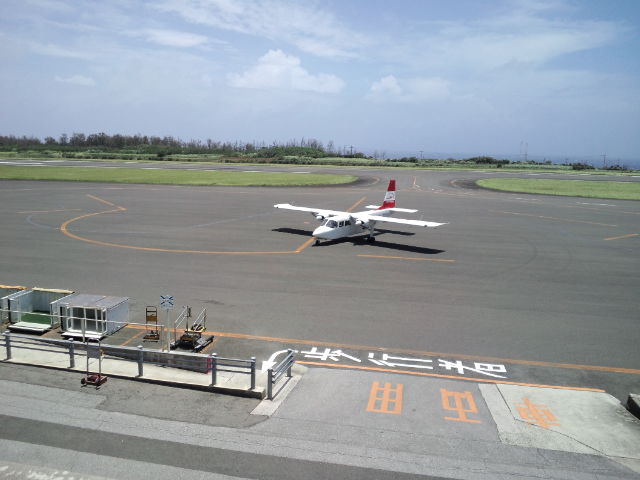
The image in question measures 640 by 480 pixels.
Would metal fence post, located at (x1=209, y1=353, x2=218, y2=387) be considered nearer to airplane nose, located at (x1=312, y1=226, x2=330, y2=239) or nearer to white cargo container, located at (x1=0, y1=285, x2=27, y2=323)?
white cargo container, located at (x1=0, y1=285, x2=27, y2=323)

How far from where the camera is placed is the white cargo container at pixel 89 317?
65.2 feet

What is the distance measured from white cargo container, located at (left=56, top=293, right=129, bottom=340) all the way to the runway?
239cm

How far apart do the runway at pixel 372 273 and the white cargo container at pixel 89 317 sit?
2389 millimetres

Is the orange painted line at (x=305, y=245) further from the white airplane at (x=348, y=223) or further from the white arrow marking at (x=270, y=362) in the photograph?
the white arrow marking at (x=270, y=362)

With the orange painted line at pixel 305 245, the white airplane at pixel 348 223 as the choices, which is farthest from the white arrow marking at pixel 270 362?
the white airplane at pixel 348 223

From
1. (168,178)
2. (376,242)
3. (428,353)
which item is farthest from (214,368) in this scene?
(168,178)

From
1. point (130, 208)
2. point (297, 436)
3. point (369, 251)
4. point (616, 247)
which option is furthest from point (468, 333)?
point (130, 208)

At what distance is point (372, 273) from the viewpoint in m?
30.8

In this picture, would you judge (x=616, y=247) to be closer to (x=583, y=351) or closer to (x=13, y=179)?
(x=583, y=351)

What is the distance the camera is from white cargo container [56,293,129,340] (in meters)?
19.9

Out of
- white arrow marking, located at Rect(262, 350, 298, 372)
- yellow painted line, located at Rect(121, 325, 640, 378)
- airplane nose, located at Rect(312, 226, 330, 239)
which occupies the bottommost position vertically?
white arrow marking, located at Rect(262, 350, 298, 372)

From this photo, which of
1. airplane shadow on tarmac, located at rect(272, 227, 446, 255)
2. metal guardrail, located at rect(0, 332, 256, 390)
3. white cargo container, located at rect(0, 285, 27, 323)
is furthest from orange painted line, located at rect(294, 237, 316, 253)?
metal guardrail, located at rect(0, 332, 256, 390)

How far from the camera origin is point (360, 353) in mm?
19047

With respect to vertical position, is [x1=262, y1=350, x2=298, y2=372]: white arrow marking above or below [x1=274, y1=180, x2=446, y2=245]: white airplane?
below
